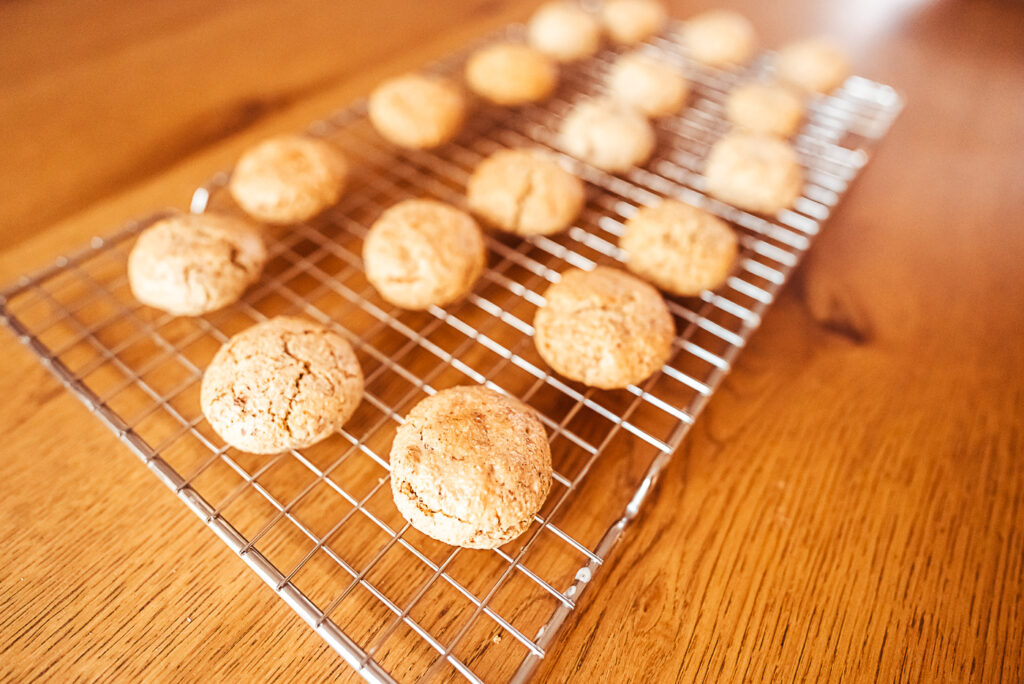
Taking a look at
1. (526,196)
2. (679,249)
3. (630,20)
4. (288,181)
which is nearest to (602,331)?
(679,249)

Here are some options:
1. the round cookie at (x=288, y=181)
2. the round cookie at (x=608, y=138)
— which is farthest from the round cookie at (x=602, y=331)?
the round cookie at (x=288, y=181)

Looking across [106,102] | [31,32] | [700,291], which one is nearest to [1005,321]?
[700,291]

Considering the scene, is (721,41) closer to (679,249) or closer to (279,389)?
(679,249)

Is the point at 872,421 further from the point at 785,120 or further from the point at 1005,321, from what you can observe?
the point at 785,120

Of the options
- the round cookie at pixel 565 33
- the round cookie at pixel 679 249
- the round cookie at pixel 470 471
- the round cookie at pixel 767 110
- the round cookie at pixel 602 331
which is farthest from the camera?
the round cookie at pixel 565 33

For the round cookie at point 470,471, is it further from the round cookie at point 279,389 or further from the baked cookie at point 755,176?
the baked cookie at point 755,176
